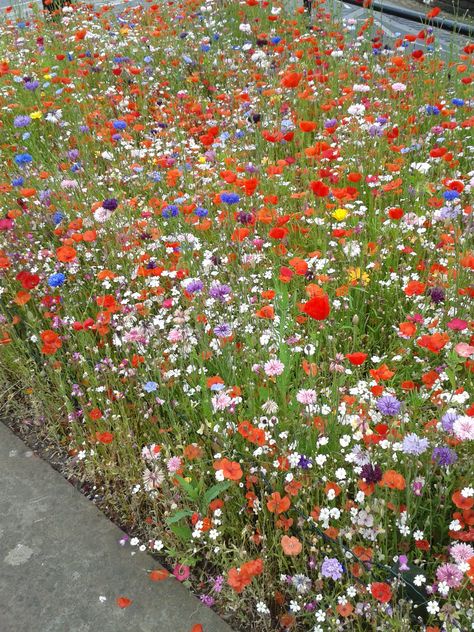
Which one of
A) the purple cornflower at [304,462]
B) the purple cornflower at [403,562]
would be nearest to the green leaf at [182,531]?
the purple cornflower at [304,462]

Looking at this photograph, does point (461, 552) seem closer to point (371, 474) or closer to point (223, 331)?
point (371, 474)

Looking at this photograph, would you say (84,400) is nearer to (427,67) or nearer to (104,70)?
(427,67)

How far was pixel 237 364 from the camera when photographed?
2389 mm

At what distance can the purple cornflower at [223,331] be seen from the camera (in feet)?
7.70

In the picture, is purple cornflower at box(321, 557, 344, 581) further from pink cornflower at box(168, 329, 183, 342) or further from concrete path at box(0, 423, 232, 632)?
pink cornflower at box(168, 329, 183, 342)

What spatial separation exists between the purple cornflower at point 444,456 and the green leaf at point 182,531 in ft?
2.79

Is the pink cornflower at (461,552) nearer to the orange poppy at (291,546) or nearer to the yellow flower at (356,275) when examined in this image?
the orange poppy at (291,546)

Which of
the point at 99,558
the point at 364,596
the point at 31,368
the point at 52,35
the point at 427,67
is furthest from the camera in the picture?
the point at 52,35

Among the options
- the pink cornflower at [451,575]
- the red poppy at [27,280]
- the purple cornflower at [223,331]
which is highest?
the pink cornflower at [451,575]

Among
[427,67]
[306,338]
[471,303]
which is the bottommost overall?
[306,338]

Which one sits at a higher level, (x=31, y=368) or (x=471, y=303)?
(x=471, y=303)

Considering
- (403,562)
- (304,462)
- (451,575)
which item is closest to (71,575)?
(304,462)

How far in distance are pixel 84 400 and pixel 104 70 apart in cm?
453

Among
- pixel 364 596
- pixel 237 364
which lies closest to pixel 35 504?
pixel 237 364
